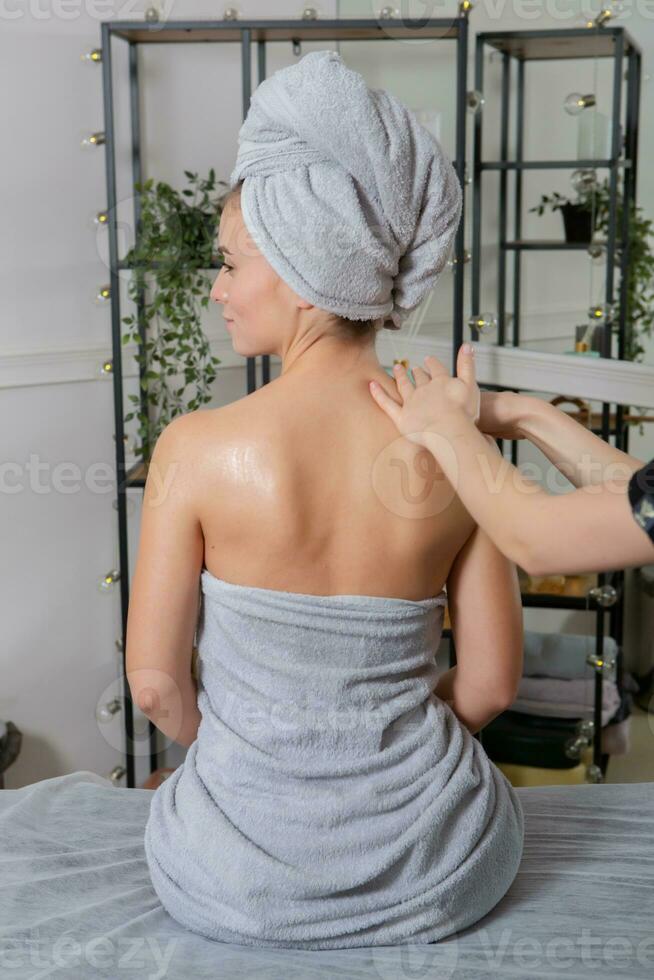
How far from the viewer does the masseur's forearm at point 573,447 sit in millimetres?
1177

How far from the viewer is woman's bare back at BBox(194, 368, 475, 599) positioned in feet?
3.71

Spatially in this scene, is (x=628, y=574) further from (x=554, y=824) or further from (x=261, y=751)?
(x=261, y=751)

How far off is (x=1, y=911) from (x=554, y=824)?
2.12 ft

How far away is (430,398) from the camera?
3.60 ft

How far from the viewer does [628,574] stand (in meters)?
2.44

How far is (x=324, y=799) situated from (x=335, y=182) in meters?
0.60

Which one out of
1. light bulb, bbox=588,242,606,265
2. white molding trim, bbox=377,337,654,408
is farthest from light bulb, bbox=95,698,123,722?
light bulb, bbox=588,242,606,265

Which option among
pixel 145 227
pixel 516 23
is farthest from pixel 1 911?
pixel 516 23

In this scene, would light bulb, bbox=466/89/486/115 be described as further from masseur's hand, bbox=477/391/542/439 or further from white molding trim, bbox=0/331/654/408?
masseur's hand, bbox=477/391/542/439

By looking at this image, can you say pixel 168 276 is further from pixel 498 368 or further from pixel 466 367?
pixel 466 367

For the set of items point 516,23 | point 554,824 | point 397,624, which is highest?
point 516,23

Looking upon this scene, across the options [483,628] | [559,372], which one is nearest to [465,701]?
[483,628]

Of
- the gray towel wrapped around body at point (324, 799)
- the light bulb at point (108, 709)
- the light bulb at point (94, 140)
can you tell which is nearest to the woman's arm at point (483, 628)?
the gray towel wrapped around body at point (324, 799)

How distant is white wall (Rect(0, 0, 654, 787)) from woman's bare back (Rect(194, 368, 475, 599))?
4.25 ft
